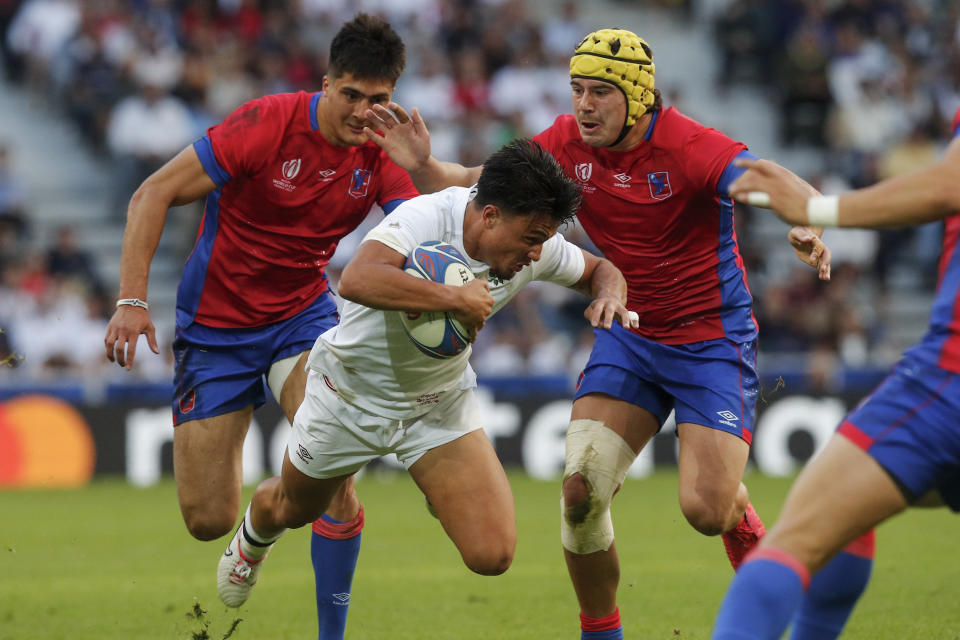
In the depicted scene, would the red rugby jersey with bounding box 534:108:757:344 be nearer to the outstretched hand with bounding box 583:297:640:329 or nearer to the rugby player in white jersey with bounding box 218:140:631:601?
the rugby player in white jersey with bounding box 218:140:631:601

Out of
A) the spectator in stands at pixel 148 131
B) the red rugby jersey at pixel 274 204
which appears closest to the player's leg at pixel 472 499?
the red rugby jersey at pixel 274 204

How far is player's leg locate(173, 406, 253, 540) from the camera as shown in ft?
22.3

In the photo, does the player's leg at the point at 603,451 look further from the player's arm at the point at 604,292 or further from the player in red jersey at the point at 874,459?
the player in red jersey at the point at 874,459

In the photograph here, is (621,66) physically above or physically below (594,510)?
above

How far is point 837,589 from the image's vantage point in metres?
4.52

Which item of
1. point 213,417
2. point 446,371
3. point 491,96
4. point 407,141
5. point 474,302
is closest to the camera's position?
point 474,302

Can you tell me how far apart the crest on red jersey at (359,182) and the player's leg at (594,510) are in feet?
5.55

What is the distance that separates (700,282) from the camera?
642cm

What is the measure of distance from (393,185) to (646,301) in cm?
145

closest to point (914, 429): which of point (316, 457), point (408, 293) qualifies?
point (408, 293)

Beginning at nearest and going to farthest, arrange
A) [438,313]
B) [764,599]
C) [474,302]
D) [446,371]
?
1. [764,599]
2. [474,302]
3. [438,313]
4. [446,371]

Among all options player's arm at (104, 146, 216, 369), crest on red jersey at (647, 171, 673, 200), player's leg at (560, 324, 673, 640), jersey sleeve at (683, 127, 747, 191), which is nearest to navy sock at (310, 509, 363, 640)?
player's leg at (560, 324, 673, 640)

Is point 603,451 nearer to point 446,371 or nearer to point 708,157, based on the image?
point 446,371

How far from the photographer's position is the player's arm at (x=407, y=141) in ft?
20.9
